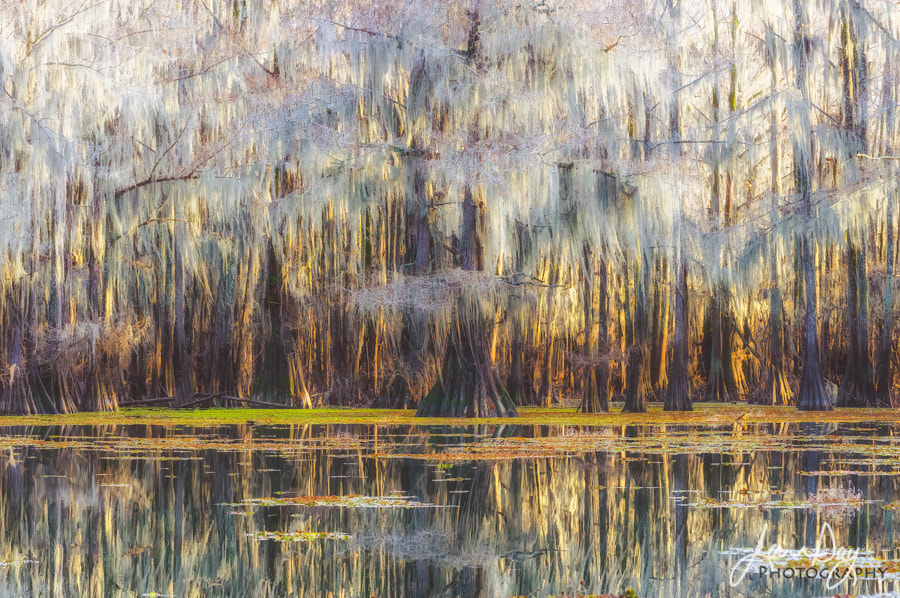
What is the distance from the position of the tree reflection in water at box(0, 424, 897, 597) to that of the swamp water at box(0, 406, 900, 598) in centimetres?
2

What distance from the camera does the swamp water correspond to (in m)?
5.52

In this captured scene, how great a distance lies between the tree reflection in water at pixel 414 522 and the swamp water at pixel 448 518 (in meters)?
0.02

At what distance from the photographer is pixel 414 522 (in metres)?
7.38

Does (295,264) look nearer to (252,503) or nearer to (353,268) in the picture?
(353,268)

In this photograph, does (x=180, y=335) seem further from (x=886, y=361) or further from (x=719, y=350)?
(x=886, y=361)

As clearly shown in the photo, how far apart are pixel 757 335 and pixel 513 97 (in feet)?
64.0

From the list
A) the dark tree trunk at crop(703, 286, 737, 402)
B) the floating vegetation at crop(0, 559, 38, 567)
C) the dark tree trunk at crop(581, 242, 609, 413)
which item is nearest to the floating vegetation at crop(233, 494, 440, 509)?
the floating vegetation at crop(0, 559, 38, 567)

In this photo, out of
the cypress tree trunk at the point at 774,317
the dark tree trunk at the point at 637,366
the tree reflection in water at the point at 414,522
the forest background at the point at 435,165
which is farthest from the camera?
the dark tree trunk at the point at 637,366

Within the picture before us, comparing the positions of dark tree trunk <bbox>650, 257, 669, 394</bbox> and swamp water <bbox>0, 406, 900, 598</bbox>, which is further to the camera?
dark tree trunk <bbox>650, 257, 669, 394</bbox>

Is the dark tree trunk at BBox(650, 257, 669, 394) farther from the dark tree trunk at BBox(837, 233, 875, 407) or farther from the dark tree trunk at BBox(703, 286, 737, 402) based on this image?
the dark tree trunk at BBox(837, 233, 875, 407)

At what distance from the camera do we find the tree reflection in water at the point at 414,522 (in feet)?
18.0

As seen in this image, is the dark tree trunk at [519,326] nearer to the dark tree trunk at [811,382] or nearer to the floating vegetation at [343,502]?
the dark tree trunk at [811,382]

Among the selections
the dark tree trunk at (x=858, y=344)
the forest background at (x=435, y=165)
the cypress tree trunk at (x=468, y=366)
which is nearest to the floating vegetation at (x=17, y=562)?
the forest background at (x=435, y=165)

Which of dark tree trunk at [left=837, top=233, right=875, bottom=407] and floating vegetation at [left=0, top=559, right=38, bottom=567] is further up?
dark tree trunk at [left=837, top=233, right=875, bottom=407]
